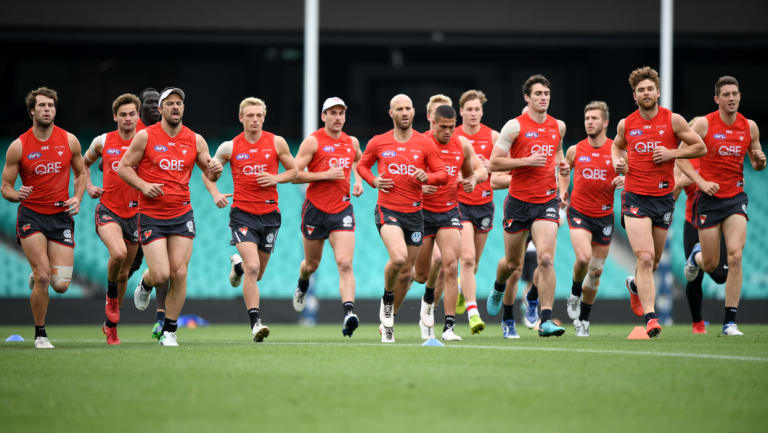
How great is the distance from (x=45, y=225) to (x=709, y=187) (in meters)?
6.76

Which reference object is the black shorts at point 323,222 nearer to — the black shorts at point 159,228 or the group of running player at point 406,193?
the group of running player at point 406,193

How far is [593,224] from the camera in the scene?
39.9ft

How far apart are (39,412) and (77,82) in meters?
17.0

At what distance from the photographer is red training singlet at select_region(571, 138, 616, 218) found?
12.1 metres

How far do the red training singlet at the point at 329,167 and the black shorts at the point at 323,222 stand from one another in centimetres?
6

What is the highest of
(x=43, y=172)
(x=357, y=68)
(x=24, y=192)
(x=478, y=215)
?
(x=357, y=68)

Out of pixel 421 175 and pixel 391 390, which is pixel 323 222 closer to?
pixel 421 175

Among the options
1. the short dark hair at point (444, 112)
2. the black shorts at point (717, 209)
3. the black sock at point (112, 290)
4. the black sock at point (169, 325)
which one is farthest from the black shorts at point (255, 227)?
the black shorts at point (717, 209)

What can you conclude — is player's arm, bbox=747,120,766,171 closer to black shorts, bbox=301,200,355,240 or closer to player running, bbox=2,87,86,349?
black shorts, bbox=301,200,355,240

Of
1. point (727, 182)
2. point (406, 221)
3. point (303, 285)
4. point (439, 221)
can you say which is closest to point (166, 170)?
point (406, 221)

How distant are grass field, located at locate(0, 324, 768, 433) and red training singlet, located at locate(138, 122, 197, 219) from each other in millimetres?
1641

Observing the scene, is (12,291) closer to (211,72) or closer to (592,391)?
(211,72)

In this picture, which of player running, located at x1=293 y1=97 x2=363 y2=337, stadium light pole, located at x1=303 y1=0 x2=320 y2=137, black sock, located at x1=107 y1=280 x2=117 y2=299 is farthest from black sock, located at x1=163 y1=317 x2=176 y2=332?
stadium light pole, located at x1=303 y1=0 x2=320 y2=137

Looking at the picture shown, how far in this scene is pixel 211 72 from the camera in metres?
22.5
